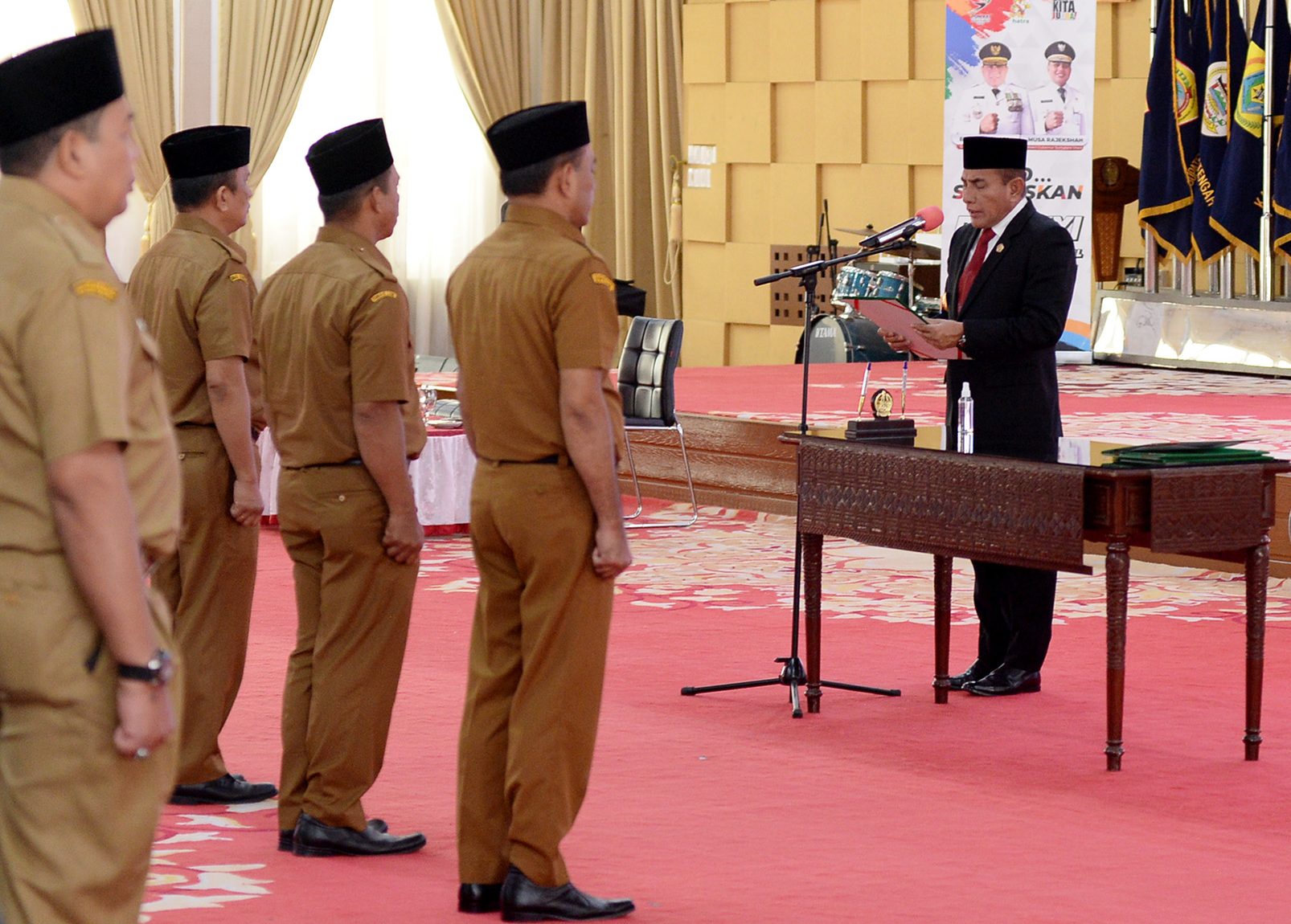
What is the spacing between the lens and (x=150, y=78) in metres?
13.1

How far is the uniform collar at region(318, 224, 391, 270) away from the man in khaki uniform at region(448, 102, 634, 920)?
43 centimetres

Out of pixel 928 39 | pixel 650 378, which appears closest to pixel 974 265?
pixel 650 378

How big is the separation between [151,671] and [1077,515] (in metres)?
2.86

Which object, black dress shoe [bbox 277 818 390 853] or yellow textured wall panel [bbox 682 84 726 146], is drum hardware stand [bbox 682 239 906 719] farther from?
yellow textured wall panel [bbox 682 84 726 146]

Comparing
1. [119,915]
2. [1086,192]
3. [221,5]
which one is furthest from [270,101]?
[119,915]

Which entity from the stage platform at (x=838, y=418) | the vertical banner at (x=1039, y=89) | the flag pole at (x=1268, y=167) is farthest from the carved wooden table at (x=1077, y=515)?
the flag pole at (x=1268, y=167)

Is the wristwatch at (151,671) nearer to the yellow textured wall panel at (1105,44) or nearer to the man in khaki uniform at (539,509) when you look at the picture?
the man in khaki uniform at (539,509)

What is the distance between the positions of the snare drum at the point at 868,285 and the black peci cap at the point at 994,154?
38cm

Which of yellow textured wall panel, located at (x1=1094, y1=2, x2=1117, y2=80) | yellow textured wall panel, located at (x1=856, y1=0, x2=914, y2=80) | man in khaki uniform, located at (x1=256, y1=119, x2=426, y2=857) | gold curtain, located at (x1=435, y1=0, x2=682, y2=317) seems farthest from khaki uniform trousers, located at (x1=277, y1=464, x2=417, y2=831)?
gold curtain, located at (x1=435, y1=0, x2=682, y2=317)

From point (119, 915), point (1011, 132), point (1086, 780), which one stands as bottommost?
point (1086, 780)

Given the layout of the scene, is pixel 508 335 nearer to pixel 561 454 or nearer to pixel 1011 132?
pixel 561 454

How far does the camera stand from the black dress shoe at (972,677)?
5500mm

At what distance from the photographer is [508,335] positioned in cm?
341

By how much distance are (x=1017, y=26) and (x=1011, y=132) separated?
594mm
